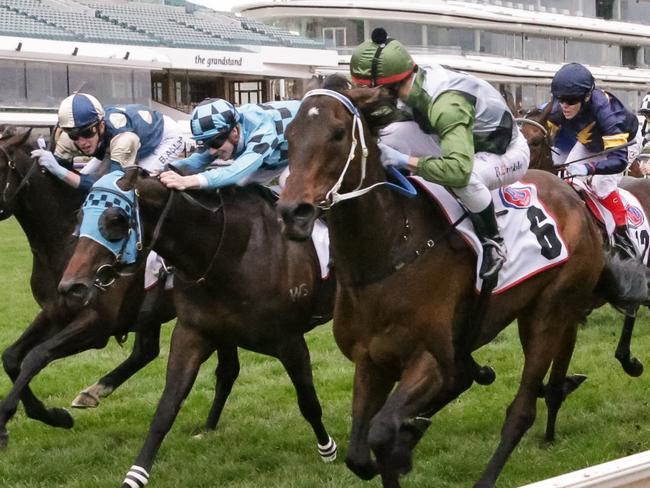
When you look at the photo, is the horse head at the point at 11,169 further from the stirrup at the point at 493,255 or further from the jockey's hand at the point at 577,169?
the jockey's hand at the point at 577,169

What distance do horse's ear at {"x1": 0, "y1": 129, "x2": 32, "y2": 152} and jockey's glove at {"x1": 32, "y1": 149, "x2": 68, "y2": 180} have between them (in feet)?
0.33

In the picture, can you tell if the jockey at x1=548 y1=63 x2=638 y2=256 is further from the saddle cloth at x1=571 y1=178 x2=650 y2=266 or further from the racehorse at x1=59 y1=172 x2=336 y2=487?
the racehorse at x1=59 y1=172 x2=336 y2=487

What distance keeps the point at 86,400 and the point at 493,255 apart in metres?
2.33

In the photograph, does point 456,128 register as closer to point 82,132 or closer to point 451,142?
point 451,142

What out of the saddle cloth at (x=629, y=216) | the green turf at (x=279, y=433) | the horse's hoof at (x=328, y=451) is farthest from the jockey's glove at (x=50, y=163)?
the saddle cloth at (x=629, y=216)

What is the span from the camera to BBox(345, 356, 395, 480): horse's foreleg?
376 centimetres

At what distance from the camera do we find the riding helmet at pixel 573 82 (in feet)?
17.7

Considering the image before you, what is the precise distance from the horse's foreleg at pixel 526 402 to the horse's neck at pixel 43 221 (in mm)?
2300

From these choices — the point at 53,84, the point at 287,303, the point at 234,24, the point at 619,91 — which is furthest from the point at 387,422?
the point at 619,91

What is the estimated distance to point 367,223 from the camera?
3646mm

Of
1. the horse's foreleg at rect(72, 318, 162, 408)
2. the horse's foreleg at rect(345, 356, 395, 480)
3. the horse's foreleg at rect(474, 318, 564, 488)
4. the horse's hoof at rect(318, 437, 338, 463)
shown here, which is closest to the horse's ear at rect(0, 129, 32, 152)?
the horse's foreleg at rect(72, 318, 162, 408)

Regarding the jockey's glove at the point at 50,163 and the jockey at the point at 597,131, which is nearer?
the jockey's glove at the point at 50,163

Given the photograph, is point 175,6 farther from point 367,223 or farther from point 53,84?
point 367,223

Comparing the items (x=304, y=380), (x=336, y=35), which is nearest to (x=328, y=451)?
(x=304, y=380)
